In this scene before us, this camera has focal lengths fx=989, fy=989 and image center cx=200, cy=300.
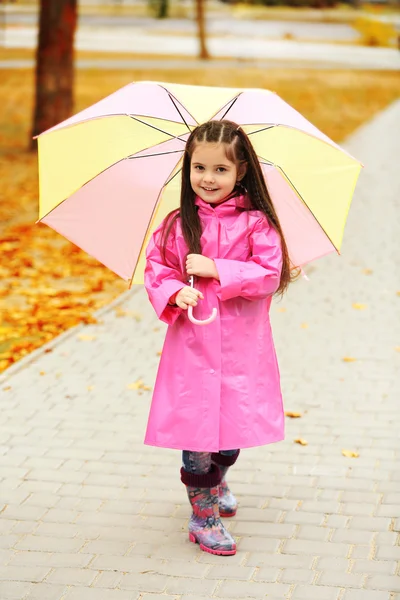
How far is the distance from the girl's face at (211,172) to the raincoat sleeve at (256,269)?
196mm

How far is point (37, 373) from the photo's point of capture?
20.8 ft

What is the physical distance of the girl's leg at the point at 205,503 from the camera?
398 centimetres

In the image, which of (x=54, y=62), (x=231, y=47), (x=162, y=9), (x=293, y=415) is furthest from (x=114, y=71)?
(x=162, y=9)

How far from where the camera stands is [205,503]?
160 inches

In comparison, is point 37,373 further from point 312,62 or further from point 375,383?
point 312,62

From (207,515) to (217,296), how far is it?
0.95 m

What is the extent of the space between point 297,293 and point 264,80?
21022 millimetres

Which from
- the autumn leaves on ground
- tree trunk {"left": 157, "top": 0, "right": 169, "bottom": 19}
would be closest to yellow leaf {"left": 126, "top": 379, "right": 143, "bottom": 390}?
the autumn leaves on ground

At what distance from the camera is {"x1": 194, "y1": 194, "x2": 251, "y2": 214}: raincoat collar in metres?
3.79

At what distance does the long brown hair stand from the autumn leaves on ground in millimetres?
3076

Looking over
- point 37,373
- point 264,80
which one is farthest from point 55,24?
point 264,80

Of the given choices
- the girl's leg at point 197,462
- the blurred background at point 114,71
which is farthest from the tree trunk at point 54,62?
the girl's leg at point 197,462

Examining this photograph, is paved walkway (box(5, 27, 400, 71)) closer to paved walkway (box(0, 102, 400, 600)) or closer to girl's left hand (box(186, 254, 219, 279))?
paved walkway (box(0, 102, 400, 600))

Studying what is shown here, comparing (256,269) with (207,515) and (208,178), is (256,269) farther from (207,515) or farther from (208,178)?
(207,515)
